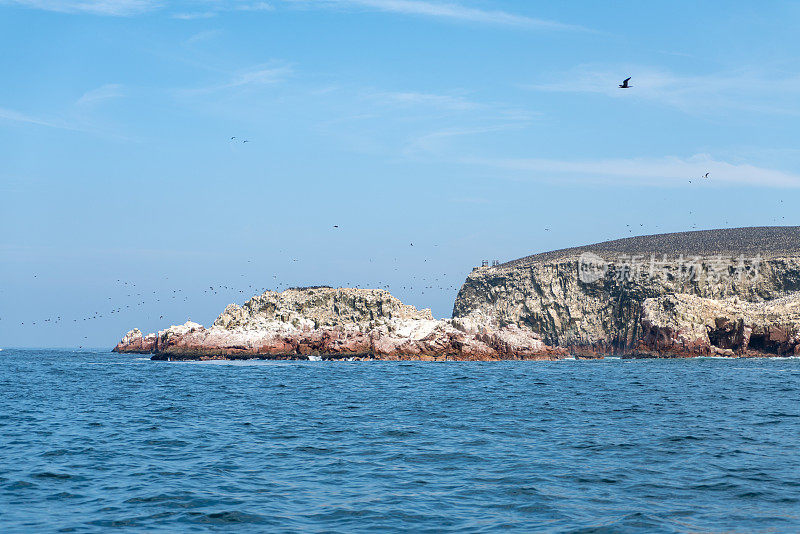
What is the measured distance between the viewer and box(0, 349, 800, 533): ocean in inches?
538

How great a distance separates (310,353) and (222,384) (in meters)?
43.4

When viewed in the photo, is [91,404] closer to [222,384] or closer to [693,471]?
[222,384]

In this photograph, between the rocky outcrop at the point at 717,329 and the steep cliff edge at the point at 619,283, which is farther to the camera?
the steep cliff edge at the point at 619,283

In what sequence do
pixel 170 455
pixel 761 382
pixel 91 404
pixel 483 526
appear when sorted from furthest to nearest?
pixel 761 382
pixel 91 404
pixel 170 455
pixel 483 526

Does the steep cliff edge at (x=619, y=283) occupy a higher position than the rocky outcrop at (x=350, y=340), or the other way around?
the steep cliff edge at (x=619, y=283)

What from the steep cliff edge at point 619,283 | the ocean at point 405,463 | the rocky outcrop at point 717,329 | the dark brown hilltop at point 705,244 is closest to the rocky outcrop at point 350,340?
the rocky outcrop at point 717,329

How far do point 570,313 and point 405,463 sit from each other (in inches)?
4279

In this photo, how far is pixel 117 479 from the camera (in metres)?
17.2

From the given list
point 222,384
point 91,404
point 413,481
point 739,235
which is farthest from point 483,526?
point 739,235

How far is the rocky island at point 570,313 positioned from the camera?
8731 centimetres

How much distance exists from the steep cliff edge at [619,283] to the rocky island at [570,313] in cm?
19

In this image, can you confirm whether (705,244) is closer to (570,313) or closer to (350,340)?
(570,313)

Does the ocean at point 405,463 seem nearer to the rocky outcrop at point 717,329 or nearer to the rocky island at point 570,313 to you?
the rocky island at point 570,313

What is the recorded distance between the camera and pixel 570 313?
124 m
